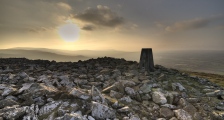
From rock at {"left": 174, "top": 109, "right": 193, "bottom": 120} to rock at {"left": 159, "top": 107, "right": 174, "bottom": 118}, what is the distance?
0.75 ft

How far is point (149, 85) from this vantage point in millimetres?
9867

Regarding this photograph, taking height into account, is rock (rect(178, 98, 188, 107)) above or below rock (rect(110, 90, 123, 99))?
below

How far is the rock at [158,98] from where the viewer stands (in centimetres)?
818

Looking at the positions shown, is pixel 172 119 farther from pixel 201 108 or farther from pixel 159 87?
pixel 159 87

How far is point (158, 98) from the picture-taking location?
837cm

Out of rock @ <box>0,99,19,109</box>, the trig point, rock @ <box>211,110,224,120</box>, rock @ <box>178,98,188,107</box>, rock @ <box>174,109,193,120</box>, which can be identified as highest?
the trig point

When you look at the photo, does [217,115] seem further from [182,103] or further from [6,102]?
[6,102]

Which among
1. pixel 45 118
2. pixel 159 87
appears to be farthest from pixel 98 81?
pixel 45 118

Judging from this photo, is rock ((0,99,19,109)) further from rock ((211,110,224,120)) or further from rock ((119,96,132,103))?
rock ((211,110,224,120))

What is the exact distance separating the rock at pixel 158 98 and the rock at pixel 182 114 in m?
0.91

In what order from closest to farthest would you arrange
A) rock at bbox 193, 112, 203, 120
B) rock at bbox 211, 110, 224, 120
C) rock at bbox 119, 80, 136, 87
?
1. rock at bbox 193, 112, 203, 120
2. rock at bbox 211, 110, 224, 120
3. rock at bbox 119, 80, 136, 87

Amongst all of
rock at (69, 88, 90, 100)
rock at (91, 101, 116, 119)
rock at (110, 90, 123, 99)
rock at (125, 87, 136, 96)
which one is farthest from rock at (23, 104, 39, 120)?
rock at (125, 87, 136, 96)

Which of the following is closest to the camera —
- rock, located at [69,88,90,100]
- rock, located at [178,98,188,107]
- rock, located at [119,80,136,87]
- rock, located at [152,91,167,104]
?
rock, located at [69,88,90,100]

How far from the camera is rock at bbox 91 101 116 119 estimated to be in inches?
235
